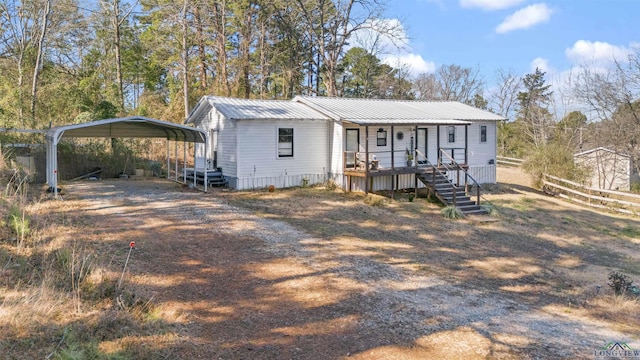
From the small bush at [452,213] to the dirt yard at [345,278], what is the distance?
0.43m

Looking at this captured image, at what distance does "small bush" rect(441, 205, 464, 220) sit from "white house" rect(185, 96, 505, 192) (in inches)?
104

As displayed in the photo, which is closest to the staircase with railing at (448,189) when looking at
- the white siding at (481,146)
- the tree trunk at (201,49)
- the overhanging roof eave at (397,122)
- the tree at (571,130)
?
the overhanging roof eave at (397,122)

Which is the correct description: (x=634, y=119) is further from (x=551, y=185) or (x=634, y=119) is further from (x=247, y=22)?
(x=247, y=22)

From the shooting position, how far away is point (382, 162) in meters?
20.7

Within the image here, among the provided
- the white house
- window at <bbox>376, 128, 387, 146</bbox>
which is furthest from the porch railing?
window at <bbox>376, 128, 387, 146</bbox>

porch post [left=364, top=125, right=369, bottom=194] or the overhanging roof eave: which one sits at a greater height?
the overhanging roof eave

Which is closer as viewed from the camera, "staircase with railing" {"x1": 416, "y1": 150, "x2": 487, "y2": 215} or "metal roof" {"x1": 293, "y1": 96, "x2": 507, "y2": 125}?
"staircase with railing" {"x1": 416, "y1": 150, "x2": 487, "y2": 215}

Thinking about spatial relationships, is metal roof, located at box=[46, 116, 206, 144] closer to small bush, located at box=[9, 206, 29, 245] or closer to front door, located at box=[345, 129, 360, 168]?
small bush, located at box=[9, 206, 29, 245]

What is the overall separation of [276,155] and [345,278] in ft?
37.0

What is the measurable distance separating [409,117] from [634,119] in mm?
16122

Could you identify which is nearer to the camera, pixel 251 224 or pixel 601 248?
pixel 251 224

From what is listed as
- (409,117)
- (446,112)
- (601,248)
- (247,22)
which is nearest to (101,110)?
(247,22)

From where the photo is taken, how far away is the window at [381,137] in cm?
2077

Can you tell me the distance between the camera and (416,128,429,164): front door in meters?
21.8
